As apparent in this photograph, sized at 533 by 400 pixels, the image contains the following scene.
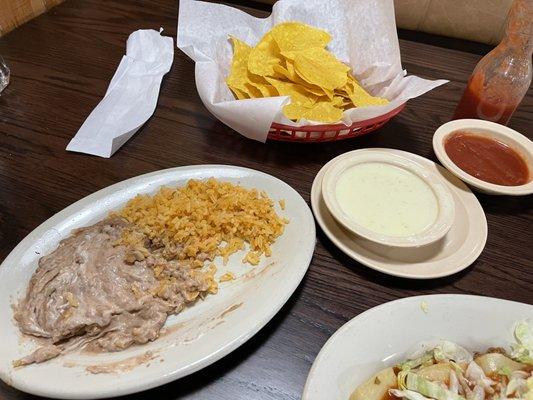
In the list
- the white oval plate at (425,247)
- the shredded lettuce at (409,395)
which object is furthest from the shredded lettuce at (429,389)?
the white oval plate at (425,247)

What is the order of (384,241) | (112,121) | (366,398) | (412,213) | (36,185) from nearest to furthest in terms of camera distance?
(366,398) → (384,241) → (412,213) → (36,185) → (112,121)

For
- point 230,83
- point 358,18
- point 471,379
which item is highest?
point 358,18

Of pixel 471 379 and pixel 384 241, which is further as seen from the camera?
pixel 384 241

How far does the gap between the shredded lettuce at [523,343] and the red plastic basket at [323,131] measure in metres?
0.75

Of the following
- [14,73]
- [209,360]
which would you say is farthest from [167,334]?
[14,73]

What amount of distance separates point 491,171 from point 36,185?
56.6 inches

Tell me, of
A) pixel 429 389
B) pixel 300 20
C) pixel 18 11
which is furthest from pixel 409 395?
pixel 18 11

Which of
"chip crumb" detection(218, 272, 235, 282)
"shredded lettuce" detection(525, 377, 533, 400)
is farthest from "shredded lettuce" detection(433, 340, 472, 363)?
"chip crumb" detection(218, 272, 235, 282)

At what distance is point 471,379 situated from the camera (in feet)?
3.09

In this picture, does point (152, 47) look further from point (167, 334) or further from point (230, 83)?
point (167, 334)

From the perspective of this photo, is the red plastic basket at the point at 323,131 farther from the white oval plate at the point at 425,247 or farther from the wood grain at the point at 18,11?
the wood grain at the point at 18,11

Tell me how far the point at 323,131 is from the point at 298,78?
26 centimetres

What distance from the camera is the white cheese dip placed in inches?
46.8

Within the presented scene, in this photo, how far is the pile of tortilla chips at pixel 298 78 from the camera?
4.93 feet
